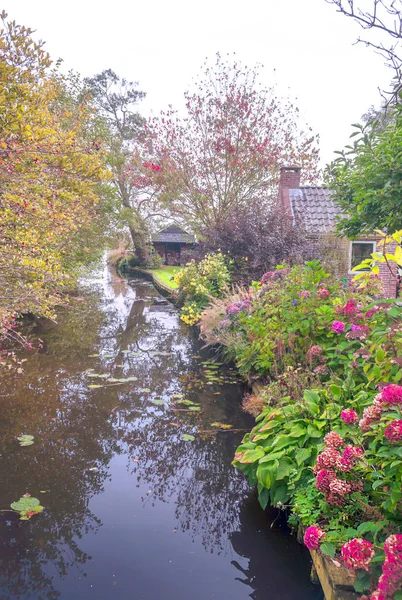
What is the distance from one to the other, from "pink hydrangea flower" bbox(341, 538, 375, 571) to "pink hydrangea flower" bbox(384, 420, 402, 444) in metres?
0.56

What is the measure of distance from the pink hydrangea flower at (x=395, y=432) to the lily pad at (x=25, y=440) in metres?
4.30

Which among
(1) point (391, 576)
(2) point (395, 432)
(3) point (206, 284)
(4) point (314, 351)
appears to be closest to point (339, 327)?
(4) point (314, 351)

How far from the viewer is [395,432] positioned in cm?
212

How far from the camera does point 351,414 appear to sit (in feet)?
8.95

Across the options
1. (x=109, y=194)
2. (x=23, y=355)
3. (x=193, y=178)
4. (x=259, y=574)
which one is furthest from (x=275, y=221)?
(x=259, y=574)

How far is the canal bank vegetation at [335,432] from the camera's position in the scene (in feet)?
7.49

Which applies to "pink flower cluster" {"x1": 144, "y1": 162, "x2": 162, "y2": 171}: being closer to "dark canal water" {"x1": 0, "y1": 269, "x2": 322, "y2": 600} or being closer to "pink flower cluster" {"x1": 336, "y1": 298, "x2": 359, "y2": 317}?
"dark canal water" {"x1": 0, "y1": 269, "x2": 322, "y2": 600}

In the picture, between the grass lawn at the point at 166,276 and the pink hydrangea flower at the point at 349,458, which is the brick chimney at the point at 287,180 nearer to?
the grass lawn at the point at 166,276

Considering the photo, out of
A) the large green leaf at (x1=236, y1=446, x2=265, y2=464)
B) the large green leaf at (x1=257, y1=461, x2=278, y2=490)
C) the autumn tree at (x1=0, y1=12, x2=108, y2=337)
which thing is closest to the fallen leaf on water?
the autumn tree at (x1=0, y1=12, x2=108, y2=337)

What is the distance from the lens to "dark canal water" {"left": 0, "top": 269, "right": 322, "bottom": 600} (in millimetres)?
3072

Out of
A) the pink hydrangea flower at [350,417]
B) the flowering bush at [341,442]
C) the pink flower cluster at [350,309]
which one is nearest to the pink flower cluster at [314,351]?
the flowering bush at [341,442]

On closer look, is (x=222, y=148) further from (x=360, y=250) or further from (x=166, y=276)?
(x=166, y=276)

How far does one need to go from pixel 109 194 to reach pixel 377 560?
678 inches

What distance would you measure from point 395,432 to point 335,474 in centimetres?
54
